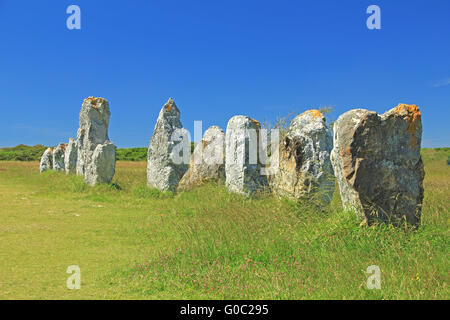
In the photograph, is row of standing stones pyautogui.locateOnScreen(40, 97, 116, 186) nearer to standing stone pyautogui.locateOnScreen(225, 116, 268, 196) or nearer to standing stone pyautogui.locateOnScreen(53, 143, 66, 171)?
standing stone pyautogui.locateOnScreen(225, 116, 268, 196)

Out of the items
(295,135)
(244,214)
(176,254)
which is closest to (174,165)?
(295,135)

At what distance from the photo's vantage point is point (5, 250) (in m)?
7.78

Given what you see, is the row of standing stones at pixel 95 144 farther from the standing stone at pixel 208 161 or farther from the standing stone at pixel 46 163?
the standing stone at pixel 46 163

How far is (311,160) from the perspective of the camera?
32.4 feet

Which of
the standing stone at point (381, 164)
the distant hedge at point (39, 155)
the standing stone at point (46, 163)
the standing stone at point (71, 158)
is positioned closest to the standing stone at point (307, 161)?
the standing stone at point (381, 164)

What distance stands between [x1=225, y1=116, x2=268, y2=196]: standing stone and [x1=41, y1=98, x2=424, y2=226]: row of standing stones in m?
0.03

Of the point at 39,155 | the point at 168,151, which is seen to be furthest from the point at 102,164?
the point at 39,155

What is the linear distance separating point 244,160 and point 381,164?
5.77 m

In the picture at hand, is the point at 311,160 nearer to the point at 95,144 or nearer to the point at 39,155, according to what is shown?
the point at 95,144

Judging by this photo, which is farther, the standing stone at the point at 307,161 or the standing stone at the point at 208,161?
the standing stone at the point at 208,161

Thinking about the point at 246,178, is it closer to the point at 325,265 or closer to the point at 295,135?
the point at 295,135

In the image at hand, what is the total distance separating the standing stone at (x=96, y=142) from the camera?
671 inches

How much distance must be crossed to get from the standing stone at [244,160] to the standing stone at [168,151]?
322cm

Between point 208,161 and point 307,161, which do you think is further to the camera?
point 208,161
